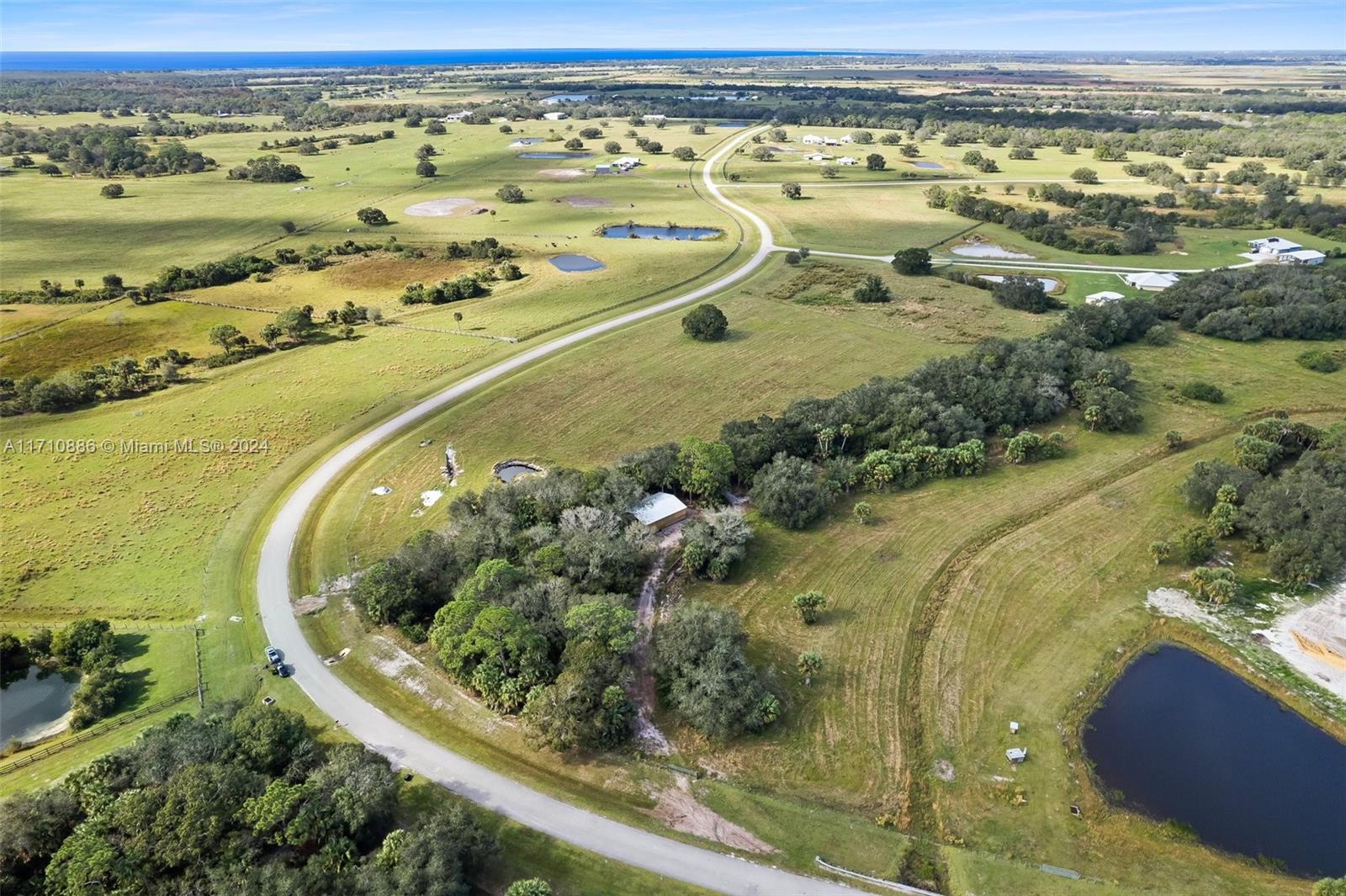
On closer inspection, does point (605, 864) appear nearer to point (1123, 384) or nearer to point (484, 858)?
point (484, 858)

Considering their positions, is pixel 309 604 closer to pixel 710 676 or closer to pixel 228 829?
pixel 228 829

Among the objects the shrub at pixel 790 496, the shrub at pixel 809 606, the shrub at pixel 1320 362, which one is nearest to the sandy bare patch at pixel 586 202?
the shrub at pixel 790 496

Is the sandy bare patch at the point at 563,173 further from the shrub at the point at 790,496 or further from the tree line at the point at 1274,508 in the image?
the tree line at the point at 1274,508

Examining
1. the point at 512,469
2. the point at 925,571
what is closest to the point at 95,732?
the point at 512,469

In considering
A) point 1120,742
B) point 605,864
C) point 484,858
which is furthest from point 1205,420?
point 484,858

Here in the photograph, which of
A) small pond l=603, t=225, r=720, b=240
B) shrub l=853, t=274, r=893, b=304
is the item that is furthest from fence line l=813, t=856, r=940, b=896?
small pond l=603, t=225, r=720, b=240
